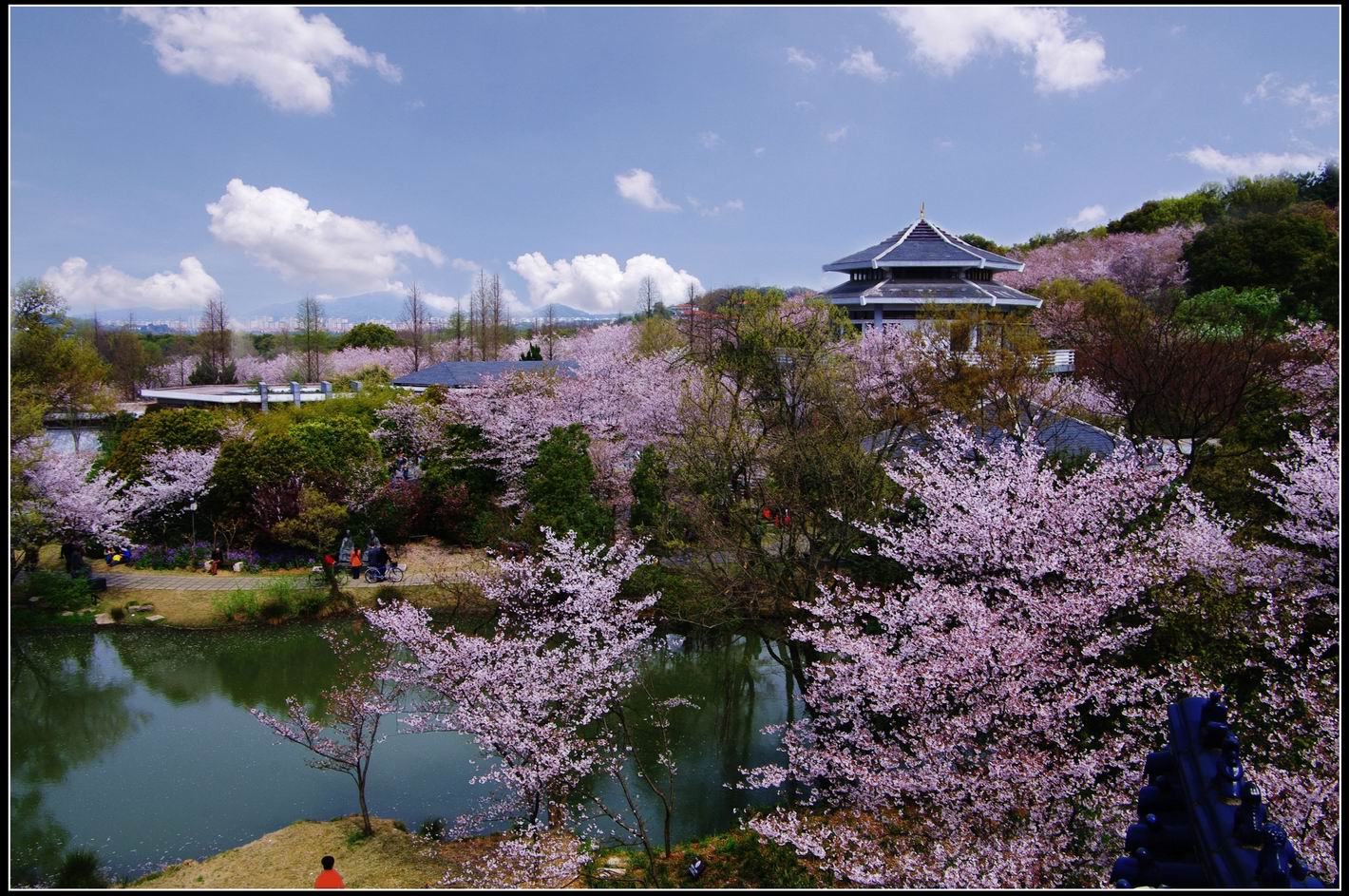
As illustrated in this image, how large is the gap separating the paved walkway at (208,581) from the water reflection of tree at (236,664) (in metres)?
1.82

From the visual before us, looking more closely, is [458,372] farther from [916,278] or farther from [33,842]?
[33,842]

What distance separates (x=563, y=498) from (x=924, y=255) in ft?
71.4

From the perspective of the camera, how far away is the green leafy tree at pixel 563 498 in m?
14.2

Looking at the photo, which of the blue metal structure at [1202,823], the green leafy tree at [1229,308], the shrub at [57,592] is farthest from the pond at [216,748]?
the green leafy tree at [1229,308]

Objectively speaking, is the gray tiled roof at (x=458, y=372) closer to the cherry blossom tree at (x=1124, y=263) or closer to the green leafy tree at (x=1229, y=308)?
the green leafy tree at (x=1229, y=308)

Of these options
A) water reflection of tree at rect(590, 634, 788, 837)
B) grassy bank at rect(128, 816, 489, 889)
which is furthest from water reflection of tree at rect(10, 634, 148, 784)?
water reflection of tree at rect(590, 634, 788, 837)

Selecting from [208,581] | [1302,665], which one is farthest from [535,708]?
[208,581]

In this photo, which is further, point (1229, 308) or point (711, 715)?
point (1229, 308)

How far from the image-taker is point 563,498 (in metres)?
14.6

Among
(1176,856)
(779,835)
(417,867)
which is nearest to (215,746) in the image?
(417,867)

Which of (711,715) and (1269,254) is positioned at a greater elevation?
(1269,254)

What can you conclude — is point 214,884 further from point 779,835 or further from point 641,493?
point 641,493

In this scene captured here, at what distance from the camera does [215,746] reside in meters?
10.9

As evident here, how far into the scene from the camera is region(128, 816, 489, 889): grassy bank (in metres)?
7.88
